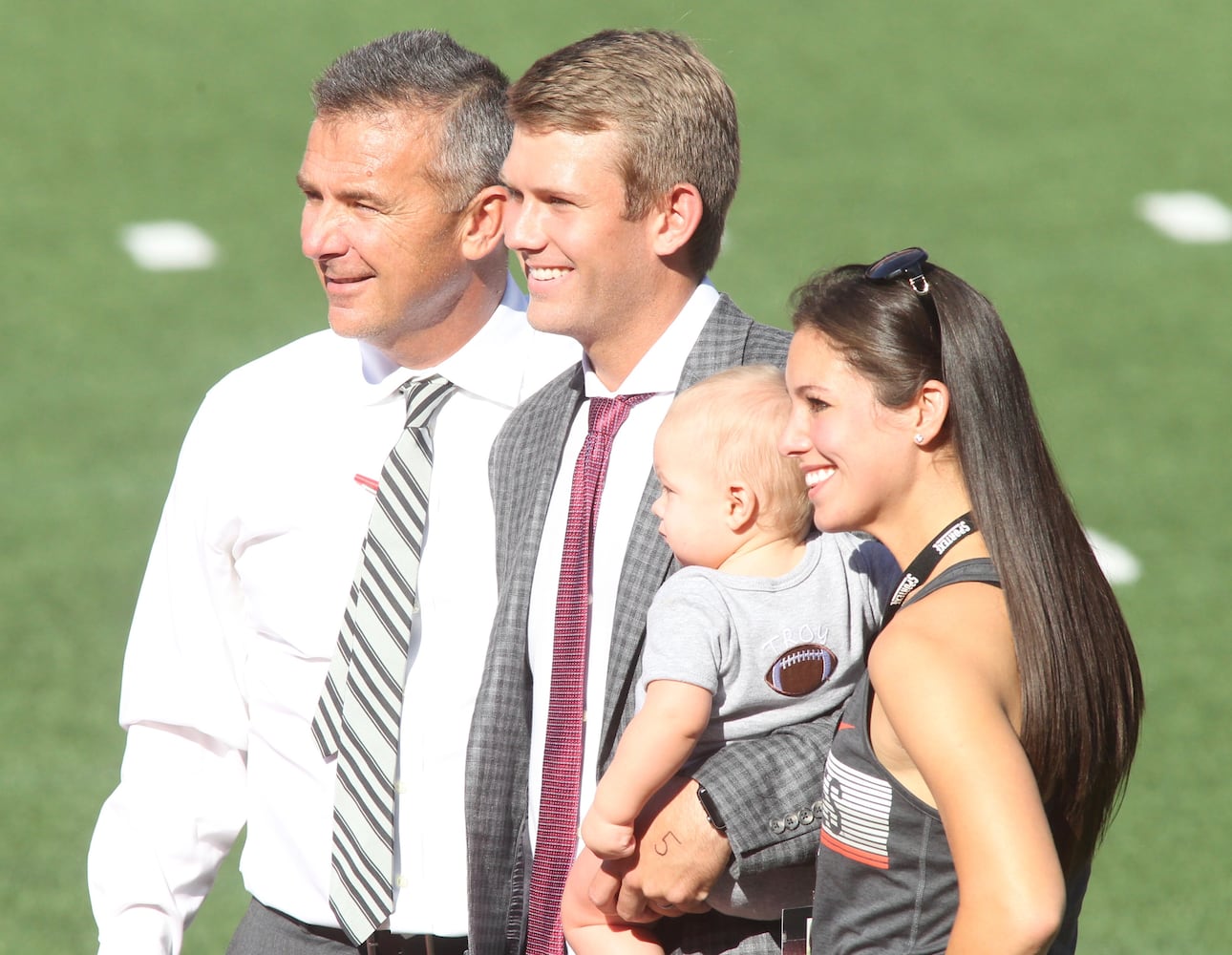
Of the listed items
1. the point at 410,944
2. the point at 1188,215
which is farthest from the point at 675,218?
the point at 1188,215

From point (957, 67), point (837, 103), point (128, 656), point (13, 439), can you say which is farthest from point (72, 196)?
point (128, 656)

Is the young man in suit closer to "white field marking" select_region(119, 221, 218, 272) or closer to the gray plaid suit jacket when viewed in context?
the gray plaid suit jacket

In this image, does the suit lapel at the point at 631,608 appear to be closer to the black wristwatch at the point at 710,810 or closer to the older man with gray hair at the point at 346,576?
the black wristwatch at the point at 710,810

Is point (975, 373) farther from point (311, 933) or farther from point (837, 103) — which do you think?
point (837, 103)

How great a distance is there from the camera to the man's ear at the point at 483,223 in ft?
10.8

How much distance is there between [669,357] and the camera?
118 inches

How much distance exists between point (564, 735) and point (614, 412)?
59cm

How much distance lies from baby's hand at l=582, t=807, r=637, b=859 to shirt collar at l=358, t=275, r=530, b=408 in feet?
3.33

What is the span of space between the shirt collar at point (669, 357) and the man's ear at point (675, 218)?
12cm

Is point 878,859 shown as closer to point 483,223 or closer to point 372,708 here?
point 372,708

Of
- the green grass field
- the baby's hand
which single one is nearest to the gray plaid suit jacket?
the baby's hand

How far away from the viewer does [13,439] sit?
11.0 meters

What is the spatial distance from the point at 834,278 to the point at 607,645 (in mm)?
763

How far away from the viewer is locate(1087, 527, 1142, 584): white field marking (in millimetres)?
9820
